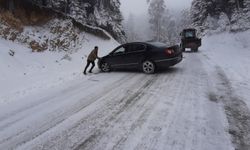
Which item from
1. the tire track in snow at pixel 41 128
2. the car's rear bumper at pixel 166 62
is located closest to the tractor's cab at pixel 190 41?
the car's rear bumper at pixel 166 62

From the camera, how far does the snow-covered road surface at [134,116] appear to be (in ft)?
15.1

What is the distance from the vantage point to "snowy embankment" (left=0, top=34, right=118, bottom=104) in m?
9.31

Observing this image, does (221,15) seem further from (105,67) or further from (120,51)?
(105,67)

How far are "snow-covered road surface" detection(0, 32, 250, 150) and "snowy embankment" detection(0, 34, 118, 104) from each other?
83 centimetres

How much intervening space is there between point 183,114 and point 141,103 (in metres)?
1.37

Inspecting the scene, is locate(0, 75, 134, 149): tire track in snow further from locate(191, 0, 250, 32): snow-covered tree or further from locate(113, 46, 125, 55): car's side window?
locate(191, 0, 250, 32): snow-covered tree

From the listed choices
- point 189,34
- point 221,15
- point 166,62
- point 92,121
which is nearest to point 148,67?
point 166,62

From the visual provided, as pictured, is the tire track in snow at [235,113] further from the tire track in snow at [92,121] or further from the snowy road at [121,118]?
the tire track in snow at [92,121]

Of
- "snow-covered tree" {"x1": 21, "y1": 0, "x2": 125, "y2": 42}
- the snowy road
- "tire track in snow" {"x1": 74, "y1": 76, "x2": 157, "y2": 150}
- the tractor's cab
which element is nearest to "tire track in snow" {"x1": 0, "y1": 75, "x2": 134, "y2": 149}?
the snowy road

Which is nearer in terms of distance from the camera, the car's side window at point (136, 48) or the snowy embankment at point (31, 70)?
the snowy embankment at point (31, 70)

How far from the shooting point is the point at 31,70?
12.4 meters

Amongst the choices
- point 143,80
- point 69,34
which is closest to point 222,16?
point 69,34

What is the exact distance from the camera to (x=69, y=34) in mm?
→ 19172

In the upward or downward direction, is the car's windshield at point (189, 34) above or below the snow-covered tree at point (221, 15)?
below
